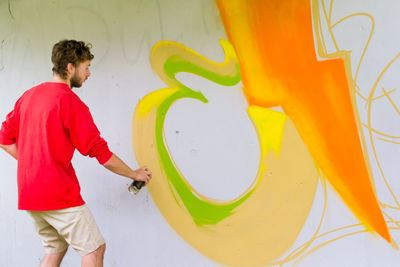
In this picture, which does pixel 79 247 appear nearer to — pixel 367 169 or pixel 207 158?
pixel 207 158

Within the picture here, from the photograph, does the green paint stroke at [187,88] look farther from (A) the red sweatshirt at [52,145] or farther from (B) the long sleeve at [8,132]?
(B) the long sleeve at [8,132]

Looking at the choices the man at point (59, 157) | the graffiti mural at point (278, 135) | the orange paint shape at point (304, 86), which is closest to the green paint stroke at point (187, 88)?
Result: the graffiti mural at point (278, 135)

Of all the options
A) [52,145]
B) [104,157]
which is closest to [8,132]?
[52,145]

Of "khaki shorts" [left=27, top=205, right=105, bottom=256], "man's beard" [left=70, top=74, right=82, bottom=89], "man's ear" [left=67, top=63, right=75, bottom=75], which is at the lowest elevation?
"khaki shorts" [left=27, top=205, right=105, bottom=256]

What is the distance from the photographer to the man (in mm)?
2002

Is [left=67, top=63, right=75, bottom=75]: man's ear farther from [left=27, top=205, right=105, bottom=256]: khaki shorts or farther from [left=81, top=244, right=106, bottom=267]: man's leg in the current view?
[left=81, top=244, right=106, bottom=267]: man's leg

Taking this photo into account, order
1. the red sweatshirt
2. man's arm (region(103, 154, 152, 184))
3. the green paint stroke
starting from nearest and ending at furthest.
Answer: the red sweatshirt, man's arm (region(103, 154, 152, 184)), the green paint stroke

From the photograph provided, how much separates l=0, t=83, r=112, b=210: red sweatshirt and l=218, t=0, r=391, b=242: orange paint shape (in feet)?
3.36

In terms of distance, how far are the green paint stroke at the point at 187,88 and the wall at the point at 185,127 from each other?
0.04 metres

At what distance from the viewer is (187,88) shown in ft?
8.22

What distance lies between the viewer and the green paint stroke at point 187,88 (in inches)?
94.5

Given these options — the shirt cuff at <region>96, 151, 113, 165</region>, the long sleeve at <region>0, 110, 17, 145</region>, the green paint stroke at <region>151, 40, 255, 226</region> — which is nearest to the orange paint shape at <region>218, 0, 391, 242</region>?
the green paint stroke at <region>151, 40, 255, 226</region>

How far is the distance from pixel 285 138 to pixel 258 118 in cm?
21

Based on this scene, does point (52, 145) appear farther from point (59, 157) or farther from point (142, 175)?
point (142, 175)
